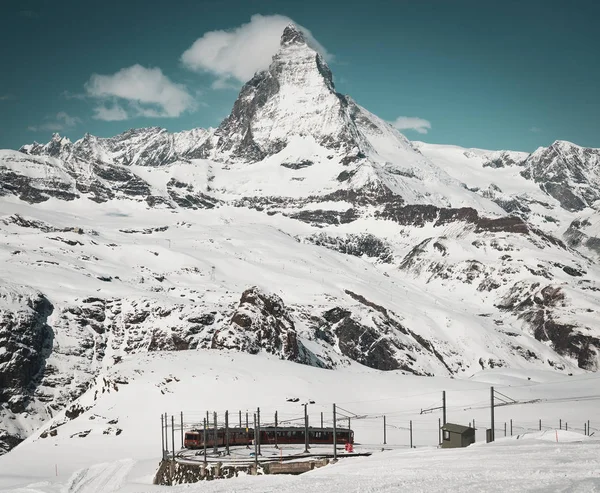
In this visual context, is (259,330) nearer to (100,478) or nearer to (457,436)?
(100,478)

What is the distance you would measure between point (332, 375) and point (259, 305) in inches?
1157

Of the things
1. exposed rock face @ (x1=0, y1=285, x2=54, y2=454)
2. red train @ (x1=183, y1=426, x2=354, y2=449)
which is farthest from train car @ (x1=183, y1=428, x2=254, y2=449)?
exposed rock face @ (x1=0, y1=285, x2=54, y2=454)

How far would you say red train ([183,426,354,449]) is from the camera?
70.4 metres

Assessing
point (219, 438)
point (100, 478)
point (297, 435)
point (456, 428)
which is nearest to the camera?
point (456, 428)

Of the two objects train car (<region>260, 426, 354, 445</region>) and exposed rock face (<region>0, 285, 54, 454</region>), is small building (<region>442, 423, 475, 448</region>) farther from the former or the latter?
exposed rock face (<region>0, 285, 54, 454</region>)

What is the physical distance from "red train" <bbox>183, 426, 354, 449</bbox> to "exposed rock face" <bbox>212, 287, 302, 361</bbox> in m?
48.3

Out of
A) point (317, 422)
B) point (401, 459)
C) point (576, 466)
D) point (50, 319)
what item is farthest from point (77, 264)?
point (576, 466)

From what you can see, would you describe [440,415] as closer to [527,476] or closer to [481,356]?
[527,476]

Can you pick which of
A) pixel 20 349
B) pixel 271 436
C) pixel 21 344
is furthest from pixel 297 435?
pixel 21 344

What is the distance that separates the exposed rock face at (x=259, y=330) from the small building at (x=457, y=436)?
6436 cm

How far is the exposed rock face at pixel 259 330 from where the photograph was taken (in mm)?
122500

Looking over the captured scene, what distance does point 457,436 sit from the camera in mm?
59219

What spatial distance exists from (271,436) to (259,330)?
180ft

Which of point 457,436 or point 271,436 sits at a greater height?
point 457,436
